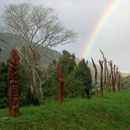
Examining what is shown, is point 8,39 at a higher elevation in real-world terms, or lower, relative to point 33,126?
higher

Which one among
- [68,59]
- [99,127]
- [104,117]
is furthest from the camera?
[68,59]

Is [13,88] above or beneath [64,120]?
above

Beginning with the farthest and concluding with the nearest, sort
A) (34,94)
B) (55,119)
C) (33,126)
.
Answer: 1. (34,94)
2. (55,119)
3. (33,126)

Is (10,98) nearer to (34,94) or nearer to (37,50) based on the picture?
(34,94)

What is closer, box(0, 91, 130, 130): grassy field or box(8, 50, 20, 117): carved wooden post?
box(0, 91, 130, 130): grassy field

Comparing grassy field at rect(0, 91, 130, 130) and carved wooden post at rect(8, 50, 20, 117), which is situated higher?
carved wooden post at rect(8, 50, 20, 117)

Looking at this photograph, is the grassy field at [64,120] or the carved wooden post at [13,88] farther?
the carved wooden post at [13,88]

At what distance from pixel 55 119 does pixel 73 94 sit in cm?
1445

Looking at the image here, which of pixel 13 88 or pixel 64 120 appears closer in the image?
pixel 13 88

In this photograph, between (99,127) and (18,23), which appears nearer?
(99,127)

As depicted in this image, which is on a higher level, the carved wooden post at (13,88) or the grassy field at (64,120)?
the carved wooden post at (13,88)

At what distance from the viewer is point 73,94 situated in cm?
2183

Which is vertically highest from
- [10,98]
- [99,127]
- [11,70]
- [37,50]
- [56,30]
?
[56,30]

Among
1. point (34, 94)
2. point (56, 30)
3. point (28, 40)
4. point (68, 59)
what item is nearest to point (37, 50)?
point (28, 40)
